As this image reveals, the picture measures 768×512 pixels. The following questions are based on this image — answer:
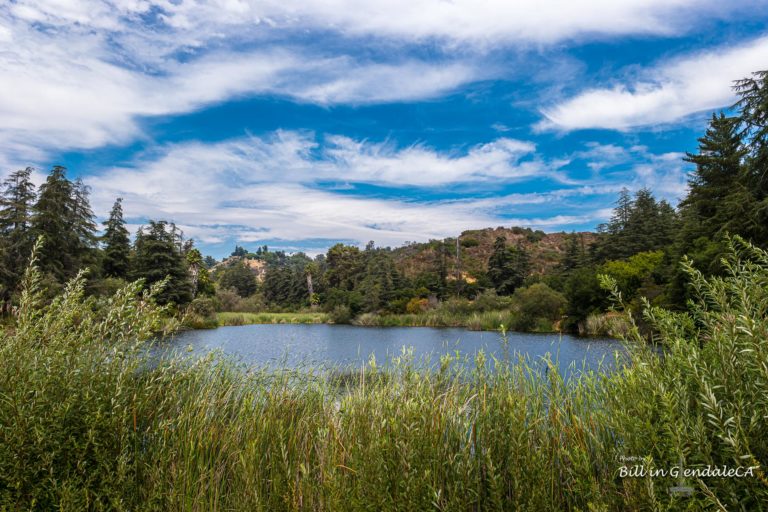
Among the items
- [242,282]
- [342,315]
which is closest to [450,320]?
[342,315]

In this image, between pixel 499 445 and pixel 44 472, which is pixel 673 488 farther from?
pixel 44 472

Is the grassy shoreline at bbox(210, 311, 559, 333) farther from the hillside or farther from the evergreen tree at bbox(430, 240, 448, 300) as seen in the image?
the hillside

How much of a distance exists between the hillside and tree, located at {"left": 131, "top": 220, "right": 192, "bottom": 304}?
32.6m

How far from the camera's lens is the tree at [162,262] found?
41250mm

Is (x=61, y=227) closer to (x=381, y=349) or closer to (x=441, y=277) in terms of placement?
(x=381, y=349)

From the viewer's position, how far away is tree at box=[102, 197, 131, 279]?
146 ft

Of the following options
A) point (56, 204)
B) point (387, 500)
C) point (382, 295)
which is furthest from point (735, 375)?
point (382, 295)

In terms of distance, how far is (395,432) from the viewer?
3.06 meters

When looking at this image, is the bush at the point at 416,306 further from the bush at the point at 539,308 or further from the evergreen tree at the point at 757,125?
the evergreen tree at the point at 757,125

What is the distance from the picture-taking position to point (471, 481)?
3338 mm

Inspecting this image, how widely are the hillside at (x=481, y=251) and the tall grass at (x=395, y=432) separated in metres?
59.3

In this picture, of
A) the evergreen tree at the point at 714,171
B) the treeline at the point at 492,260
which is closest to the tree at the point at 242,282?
the treeline at the point at 492,260

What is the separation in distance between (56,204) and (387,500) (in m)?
38.5

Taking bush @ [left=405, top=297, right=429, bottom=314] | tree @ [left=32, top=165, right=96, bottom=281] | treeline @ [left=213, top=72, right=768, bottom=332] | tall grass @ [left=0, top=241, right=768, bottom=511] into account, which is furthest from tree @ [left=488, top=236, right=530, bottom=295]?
tall grass @ [left=0, top=241, right=768, bottom=511]
